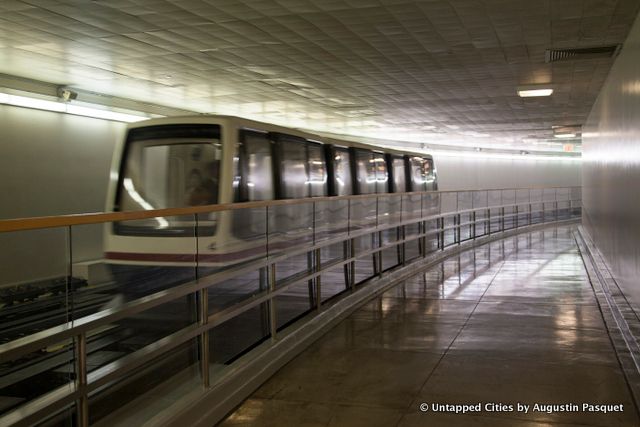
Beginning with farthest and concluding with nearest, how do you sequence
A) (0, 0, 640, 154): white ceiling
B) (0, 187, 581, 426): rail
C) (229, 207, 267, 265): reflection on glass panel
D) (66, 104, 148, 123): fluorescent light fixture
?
(66, 104, 148, 123): fluorescent light fixture → (0, 0, 640, 154): white ceiling → (229, 207, 267, 265): reflection on glass panel → (0, 187, 581, 426): rail

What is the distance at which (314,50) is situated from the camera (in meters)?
10.1

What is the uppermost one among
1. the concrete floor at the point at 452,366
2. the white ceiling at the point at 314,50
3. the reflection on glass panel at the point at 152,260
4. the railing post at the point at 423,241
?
the white ceiling at the point at 314,50

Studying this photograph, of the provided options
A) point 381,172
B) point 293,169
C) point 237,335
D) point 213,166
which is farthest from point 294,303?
point 381,172

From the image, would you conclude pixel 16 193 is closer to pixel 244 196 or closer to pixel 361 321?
pixel 244 196

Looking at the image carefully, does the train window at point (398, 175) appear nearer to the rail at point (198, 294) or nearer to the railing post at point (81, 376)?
the rail at point (198, 294)

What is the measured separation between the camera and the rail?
308 centimetres

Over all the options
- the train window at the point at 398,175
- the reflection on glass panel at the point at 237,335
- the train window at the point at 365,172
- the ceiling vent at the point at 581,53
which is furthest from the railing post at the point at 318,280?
the train window at the point at 398,175

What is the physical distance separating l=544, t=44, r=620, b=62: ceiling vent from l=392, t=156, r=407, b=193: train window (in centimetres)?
762

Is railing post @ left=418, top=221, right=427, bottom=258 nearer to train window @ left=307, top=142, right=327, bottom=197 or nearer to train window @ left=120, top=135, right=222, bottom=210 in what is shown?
train window @ left=307, top=142, right=327, bottom=197

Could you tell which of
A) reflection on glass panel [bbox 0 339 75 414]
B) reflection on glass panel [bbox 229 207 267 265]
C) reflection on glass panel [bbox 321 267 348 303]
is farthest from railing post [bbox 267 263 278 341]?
reflection on glass panel [bbox 0 339 75 414]

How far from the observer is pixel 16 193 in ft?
38.2

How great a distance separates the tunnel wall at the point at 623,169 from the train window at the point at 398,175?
657cm

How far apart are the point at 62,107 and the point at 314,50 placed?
5.95m

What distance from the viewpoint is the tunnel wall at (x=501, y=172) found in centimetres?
3441
